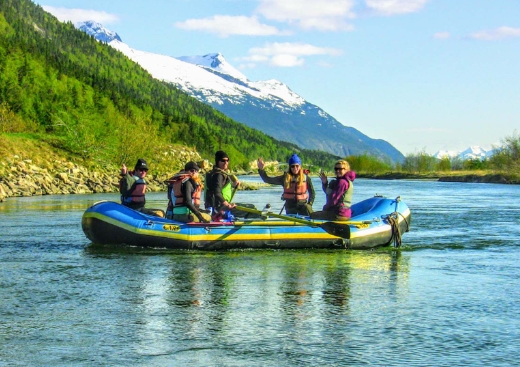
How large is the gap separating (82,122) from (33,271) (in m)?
64.1

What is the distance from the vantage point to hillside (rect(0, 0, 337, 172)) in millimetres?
77000

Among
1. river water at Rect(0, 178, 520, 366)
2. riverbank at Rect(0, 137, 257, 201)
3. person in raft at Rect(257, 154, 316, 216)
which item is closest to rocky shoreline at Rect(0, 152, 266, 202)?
riverbank at Rect(0, 137, 257, 201)

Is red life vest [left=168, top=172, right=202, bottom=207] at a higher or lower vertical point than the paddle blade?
higher

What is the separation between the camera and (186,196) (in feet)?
56.6

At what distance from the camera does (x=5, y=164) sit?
5631 centimetres

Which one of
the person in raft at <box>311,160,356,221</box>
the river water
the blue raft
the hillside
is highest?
the hillside

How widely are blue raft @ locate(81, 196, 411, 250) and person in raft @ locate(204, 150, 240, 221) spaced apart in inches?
20.2

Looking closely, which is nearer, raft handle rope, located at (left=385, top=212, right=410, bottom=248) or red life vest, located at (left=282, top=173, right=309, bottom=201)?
raft handle rope, located at (left=385, top=212, right=410, bottom=248)

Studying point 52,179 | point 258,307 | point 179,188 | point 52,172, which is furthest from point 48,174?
point 258,307

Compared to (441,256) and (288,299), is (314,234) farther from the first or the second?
(288,299)

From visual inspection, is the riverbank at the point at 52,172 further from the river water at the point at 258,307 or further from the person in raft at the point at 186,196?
the river water at the point at 258,307


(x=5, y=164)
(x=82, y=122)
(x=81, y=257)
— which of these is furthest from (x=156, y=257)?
(x=82, y=122)

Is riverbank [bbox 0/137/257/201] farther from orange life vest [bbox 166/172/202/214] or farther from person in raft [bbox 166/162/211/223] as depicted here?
person in raft [bbox 166/162/211/223]

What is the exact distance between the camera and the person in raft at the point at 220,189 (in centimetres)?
1721
